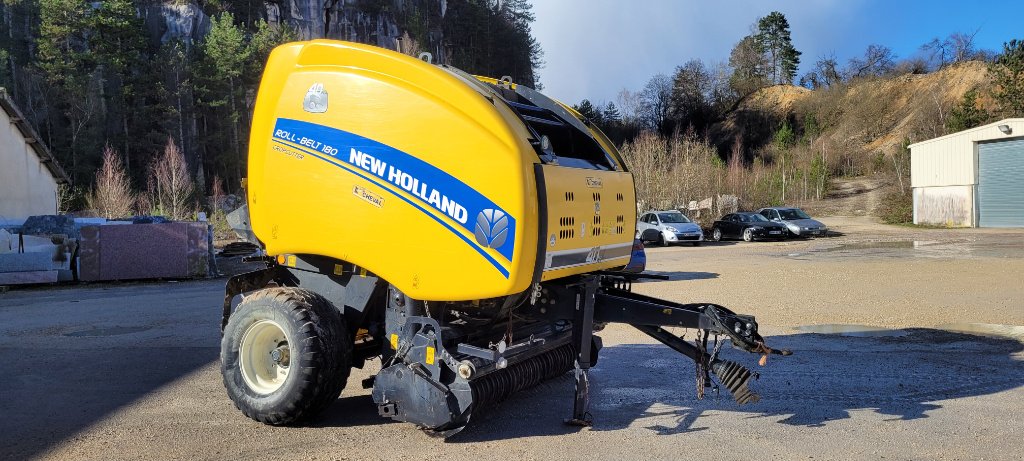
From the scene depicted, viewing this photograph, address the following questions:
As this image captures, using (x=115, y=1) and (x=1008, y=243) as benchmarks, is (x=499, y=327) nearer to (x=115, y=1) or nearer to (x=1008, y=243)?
(x=1008, y=243)

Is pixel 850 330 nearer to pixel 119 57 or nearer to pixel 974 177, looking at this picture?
pixel 974 177

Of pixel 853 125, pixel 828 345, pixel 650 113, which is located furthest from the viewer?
pixel 650 113

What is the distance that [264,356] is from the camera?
5770 mm

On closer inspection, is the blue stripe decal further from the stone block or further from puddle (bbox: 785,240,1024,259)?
puddle (bbox: 785,240,1024,259)

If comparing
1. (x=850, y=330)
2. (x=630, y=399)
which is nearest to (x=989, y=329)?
(x=850, y=330)

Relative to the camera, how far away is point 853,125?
75062 mm

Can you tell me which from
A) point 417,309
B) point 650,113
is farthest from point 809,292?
point 650,113

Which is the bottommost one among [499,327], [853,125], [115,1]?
[499,327]

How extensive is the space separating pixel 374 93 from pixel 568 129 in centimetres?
161

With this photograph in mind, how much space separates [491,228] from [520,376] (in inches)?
66.9

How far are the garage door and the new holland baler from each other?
36969 mm

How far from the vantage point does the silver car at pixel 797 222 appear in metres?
34.5

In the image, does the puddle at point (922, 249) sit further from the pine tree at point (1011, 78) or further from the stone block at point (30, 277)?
the pine tree at point (1011, 78)

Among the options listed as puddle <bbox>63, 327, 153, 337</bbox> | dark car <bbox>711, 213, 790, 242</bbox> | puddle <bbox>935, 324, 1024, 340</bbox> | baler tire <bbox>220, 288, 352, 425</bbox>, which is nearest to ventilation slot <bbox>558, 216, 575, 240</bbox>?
baler tire <bbox>220, 288, 352, 425</bbox>
